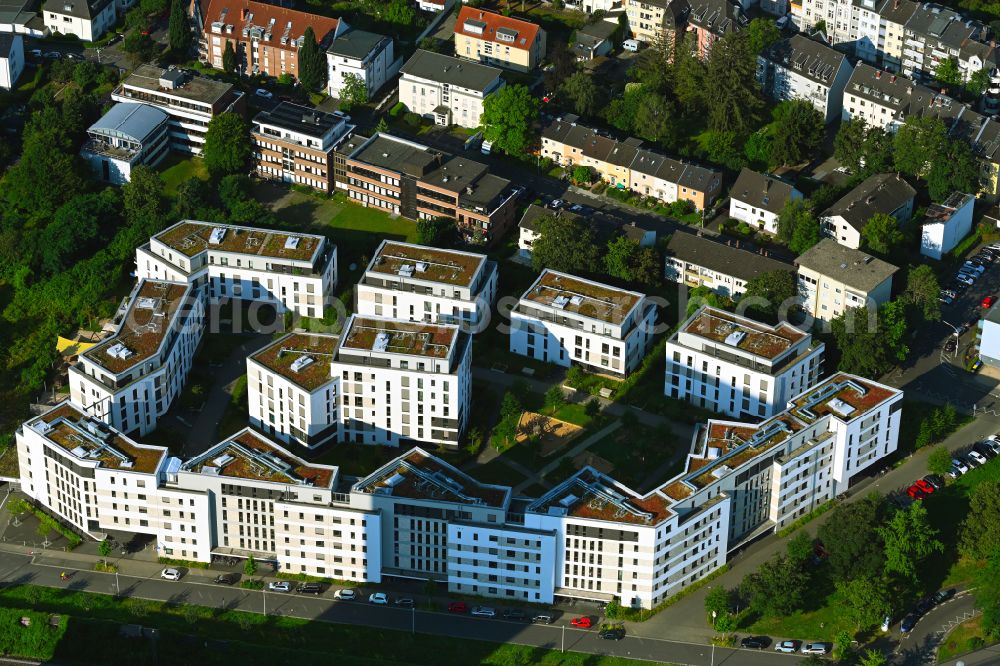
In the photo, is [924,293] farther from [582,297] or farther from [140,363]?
[140,363]

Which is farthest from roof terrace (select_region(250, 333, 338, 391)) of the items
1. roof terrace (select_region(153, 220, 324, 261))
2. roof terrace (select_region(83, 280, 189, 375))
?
roof terrace (select_region(153, 220, 324, 261))

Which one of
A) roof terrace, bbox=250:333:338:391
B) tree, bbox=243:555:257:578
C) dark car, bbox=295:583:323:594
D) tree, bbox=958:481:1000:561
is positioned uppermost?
roof terrace, bbox=250:333:338:391

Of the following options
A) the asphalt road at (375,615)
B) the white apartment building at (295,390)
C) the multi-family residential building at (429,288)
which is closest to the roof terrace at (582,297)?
the multi-family residential building at (429,288)

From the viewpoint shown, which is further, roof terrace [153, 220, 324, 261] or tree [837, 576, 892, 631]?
roof terrace [153, 220, 324, 261]

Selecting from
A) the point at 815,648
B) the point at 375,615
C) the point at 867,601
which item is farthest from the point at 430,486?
the point at 867,601

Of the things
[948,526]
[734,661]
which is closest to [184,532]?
[734,661]

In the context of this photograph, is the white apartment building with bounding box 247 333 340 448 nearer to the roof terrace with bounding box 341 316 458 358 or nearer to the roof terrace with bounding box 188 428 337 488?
the roof terrace with bounding box 341 316 458 358
